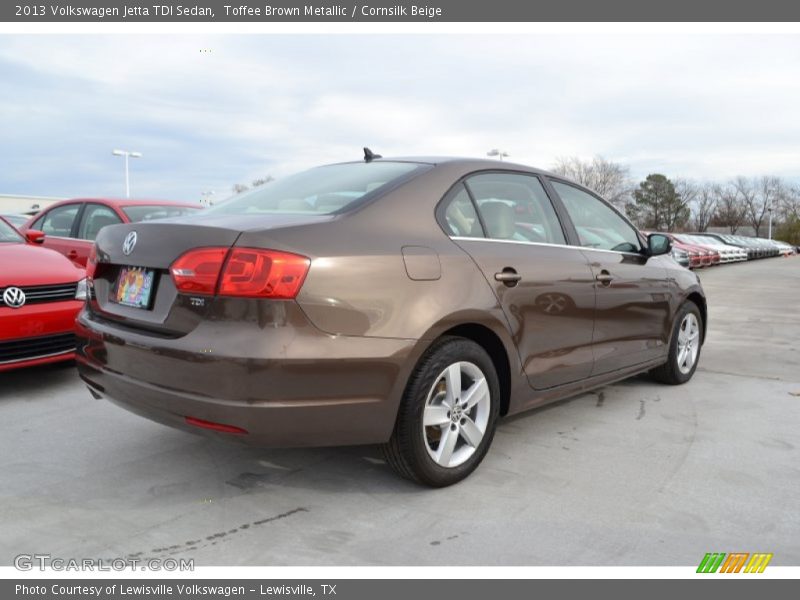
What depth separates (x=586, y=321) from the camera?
382cm

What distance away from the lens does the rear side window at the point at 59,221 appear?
7648mm

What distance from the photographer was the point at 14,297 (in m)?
4.46

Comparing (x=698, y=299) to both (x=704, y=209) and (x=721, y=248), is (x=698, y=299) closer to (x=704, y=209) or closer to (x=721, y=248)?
(x=721, y=248)

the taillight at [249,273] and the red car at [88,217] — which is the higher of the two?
the red car at [88,217]

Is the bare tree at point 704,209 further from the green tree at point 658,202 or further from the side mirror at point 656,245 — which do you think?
the side mirror at point 656,245

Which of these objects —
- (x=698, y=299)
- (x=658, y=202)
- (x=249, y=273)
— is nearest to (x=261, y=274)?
(x=249, y=273)

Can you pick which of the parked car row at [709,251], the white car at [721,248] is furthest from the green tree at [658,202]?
the white car at [721,248]

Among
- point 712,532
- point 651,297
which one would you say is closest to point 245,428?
point 712,532

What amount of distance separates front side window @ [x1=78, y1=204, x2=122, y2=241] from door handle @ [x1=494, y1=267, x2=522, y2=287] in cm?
523

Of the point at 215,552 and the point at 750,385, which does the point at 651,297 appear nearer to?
the point at 750,385

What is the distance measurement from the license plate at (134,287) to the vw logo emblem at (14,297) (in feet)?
6.15

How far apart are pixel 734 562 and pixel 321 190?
2400mm

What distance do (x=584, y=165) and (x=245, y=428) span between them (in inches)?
2510
